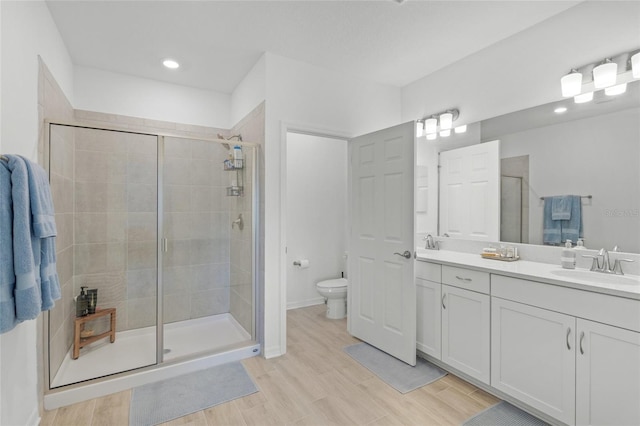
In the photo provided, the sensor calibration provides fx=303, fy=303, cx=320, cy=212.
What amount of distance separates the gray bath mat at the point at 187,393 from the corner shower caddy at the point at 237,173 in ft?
5.24

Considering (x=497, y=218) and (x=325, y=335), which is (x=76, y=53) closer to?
(x=325, y=335)

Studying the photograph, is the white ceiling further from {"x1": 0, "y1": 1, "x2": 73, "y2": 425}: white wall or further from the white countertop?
the white countertop

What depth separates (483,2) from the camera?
2049 mm

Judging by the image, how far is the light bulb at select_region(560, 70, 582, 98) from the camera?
204cm

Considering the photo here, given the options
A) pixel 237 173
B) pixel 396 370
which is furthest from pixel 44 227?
pixel 396 370

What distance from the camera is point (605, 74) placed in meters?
1.93

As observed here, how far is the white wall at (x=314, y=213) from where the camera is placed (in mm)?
4035

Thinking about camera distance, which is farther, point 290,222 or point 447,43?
point 290,222

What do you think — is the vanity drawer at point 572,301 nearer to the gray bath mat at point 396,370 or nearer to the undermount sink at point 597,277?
the undermount sink at point 597,277

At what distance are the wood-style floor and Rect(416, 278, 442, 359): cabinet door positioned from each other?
0.84 feet

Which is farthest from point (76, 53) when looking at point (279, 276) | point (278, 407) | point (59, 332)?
point (278, 407)

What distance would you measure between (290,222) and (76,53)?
2689 millimetres

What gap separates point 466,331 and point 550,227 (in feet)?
3.22

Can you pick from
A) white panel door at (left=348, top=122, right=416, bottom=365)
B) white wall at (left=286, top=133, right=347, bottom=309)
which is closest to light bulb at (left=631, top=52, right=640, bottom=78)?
white panel door at (left=348, top=122, right=416, bottom=365)
